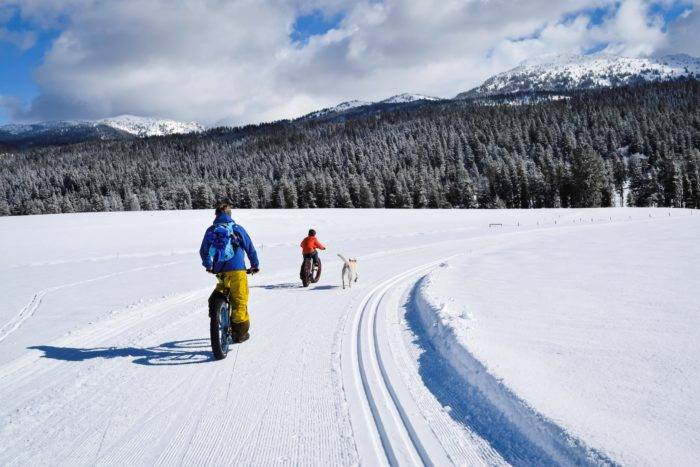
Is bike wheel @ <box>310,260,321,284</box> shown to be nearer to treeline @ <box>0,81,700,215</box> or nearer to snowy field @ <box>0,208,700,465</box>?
snowy field @ <box>0,208,700,465</box>

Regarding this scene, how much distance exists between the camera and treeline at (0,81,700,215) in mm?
87062

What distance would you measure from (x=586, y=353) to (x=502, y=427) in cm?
203

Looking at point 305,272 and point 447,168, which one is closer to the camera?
point 305,272

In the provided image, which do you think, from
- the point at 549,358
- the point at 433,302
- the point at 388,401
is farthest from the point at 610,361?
the point at 433,302

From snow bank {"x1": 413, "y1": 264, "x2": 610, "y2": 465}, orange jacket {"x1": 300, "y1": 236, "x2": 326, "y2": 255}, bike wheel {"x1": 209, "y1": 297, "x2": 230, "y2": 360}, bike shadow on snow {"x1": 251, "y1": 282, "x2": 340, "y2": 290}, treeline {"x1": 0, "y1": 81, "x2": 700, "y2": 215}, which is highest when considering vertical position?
treeline {"x1": 0, "y1": 81, "x2": 700, "y2": 215}

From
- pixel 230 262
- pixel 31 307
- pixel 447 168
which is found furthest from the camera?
pixel 447 168

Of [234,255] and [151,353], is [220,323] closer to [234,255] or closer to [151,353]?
[234,255]

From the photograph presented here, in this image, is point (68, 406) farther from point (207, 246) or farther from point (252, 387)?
point (207, 246)

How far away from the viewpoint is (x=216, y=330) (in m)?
5.50

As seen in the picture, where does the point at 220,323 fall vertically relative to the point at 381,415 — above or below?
above

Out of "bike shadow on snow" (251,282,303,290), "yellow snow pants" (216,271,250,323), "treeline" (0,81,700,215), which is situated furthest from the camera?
"treeline" (0,81,700,215)

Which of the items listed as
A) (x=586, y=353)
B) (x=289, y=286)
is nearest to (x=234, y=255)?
(x=586, y=353)

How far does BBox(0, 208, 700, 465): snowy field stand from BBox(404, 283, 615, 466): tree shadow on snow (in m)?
0.01

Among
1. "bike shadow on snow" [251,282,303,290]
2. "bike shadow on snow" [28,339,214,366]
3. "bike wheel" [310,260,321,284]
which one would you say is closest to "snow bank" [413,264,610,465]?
"bike shadow on snow" [28,339,214,366]
